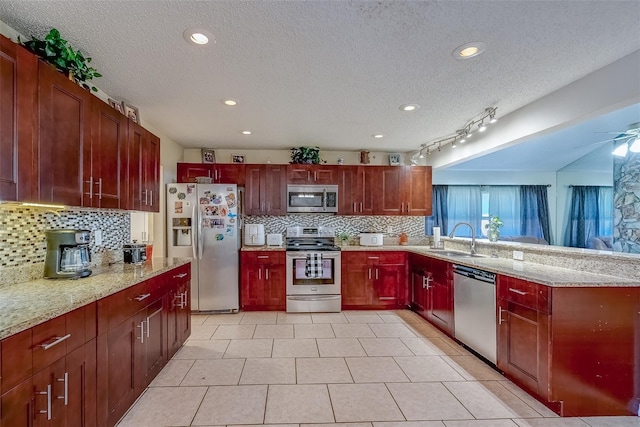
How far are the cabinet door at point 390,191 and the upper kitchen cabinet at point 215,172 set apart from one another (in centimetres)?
210

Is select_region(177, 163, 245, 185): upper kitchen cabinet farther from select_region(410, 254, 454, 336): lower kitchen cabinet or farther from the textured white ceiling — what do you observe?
select_region(410, 254, 454, 336): lower kitchen cabinet

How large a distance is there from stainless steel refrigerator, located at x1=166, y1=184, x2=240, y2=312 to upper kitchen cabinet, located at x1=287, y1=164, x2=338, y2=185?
91 centimetres

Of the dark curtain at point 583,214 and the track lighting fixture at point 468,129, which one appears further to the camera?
the dark curtain at point 583,214

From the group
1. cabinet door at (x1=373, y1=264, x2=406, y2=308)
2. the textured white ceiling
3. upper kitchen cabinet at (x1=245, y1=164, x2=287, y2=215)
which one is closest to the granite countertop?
the textured white ceiling

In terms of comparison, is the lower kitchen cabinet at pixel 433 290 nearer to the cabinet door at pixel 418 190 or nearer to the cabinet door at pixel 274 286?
the cabinet door at pixel 418 190

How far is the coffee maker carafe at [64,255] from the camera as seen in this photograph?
196 cm

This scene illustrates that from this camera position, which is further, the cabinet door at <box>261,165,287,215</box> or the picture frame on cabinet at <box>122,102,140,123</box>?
the cabinet door at <box>261,165,287,215</box>

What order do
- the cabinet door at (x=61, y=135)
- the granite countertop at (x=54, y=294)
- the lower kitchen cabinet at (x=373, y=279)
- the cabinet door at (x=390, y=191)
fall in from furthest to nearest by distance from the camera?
the cabinet door at (x=390, y=191) → the lower kitchen cabinet at (x=373, y=279) → the cabinet door at (x=61, y=135) → the granite countertop at (x=54, y=294)

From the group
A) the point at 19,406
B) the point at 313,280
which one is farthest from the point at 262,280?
the point at 19,406

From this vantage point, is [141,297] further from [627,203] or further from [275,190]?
[627,203]

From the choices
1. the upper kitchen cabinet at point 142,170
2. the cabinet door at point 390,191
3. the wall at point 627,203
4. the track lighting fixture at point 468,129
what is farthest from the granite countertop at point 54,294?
the wall at point 627,203

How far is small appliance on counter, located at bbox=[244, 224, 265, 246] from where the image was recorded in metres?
4.38

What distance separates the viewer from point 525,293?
2.21 metres

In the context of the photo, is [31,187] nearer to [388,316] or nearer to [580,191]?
[388,316]
